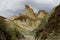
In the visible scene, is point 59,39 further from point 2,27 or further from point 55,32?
point 2,27

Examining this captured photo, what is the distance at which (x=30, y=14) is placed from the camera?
181 meters

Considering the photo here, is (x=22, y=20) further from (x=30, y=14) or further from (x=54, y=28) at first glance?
(x=54, y=28)

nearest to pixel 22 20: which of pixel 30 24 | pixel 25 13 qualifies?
pixel 30 24

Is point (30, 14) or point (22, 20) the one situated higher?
point (30, 14)

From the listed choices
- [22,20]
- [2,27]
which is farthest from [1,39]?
[22,20]

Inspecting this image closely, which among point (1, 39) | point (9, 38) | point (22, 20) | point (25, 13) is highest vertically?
point (25, 13)

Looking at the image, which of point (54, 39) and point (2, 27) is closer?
point (54, 39)

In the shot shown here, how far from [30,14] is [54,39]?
147 meters

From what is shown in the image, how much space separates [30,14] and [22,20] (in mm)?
19881

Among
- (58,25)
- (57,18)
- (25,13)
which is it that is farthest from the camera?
(25,13)

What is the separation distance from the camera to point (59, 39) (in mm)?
33000

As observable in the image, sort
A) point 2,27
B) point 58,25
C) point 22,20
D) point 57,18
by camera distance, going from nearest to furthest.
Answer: point 58,25, point 57,18, point 2,27, point 22,20

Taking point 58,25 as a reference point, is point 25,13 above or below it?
above

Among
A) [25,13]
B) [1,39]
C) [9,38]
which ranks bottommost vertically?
[1,39]
